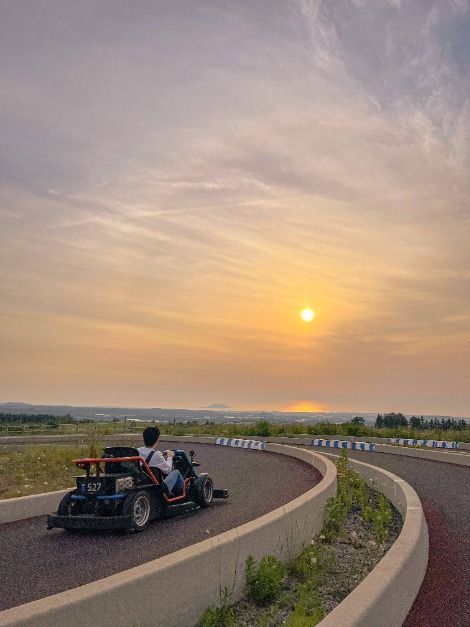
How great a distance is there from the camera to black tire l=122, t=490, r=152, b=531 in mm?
10766

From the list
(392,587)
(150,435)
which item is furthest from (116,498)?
(392,587)

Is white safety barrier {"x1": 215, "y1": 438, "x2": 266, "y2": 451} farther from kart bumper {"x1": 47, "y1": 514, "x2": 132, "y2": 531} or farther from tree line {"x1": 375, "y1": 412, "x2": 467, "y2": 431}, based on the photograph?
kart bumper {"x1": 47, "y1": 514, "x2": 132, "y2": 531}

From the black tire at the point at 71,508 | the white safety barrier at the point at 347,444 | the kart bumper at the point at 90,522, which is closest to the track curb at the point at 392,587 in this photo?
the kart bumper at the point at 90,522

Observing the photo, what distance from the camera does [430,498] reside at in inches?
628

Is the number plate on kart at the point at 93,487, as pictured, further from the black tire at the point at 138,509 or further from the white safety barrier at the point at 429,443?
the white safety barrier at the point at 429,443

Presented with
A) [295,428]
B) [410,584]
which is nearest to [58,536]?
[410,584]

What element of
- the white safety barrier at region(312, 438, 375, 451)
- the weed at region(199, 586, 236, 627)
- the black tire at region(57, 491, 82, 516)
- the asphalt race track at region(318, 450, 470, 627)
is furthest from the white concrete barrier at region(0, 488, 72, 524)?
the white safety barrier at region(312, 438, 375, 451)

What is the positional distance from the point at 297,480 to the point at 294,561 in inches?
362

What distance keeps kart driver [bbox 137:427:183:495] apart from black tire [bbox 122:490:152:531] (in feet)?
2.51

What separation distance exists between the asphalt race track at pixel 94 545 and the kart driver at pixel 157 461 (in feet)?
2.29

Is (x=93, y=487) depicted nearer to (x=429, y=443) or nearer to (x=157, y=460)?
(x=157, y=460)

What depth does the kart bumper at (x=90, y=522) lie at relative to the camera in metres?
10.6

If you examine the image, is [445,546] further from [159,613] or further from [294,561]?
[159,613]

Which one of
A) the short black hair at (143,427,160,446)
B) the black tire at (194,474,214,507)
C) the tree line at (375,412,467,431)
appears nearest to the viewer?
the short black hair at (143,427,160,446)
